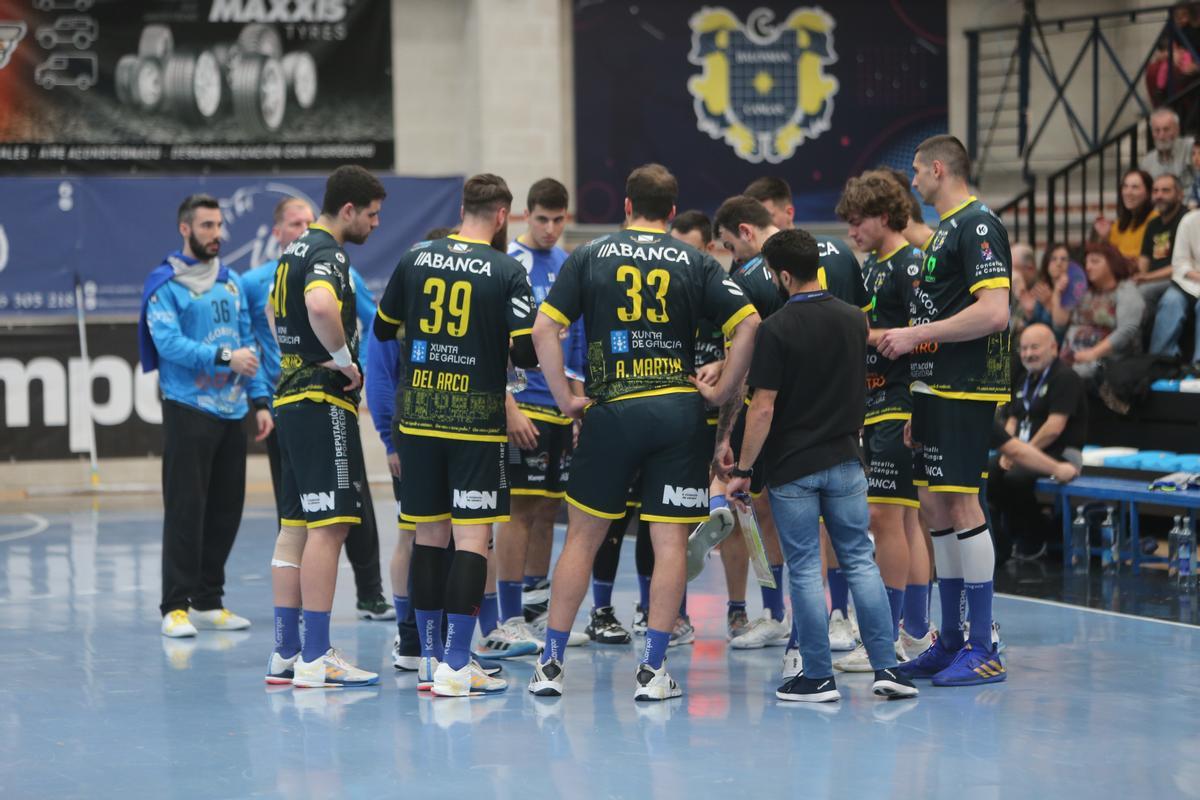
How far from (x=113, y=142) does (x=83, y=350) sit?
204 centimetres

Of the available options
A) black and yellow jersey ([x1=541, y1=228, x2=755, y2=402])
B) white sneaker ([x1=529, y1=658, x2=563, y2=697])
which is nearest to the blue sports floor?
white sneaker ([x1=529, y1=658, x2=563, y2=697])

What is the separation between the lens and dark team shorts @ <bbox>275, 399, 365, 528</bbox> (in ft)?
18.7

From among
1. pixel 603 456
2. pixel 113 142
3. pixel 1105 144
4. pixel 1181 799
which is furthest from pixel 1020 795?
pixel 113 142

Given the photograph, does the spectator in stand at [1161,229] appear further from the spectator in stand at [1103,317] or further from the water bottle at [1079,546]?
the water bottle at [1079,546]

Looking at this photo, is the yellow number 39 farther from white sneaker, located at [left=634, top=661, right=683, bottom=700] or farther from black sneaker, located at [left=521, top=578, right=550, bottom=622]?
black sneaker, located at [left=521, top=578, right=550, bottom=622]

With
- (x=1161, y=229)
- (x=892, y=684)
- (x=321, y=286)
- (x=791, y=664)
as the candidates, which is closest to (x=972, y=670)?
(x=892, y=684)

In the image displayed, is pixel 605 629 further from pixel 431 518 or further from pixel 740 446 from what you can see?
pixel 431 518

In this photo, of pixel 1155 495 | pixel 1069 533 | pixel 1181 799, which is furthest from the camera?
pixel 1069 533

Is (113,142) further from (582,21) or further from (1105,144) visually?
(1105,144)

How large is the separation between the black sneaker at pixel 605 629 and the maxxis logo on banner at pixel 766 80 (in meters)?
8.83

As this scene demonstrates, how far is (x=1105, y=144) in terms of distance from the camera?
1230 centimetres

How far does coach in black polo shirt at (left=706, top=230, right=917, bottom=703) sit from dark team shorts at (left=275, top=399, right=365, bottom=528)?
1511mm

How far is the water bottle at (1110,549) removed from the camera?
341 inches

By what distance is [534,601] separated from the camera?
22.9 feet
